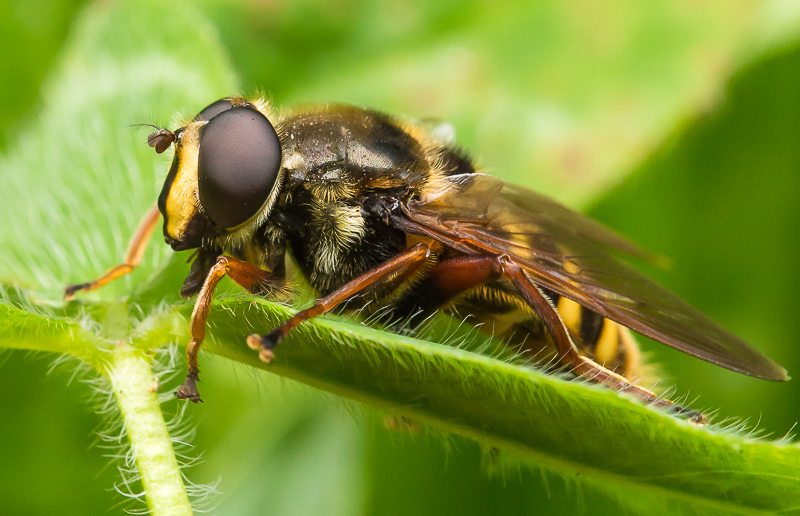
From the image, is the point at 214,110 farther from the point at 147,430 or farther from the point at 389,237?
the point at 147,430

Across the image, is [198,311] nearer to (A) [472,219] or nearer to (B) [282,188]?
(B) [282,188]

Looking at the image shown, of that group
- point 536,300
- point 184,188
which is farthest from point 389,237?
point 184,188

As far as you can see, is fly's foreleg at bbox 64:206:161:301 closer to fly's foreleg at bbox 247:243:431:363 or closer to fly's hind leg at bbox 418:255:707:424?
fly's foreleg at bbox 247:243:431:363

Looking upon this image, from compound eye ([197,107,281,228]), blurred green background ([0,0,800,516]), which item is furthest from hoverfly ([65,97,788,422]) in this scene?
blurred green background ([0,0,800,516])

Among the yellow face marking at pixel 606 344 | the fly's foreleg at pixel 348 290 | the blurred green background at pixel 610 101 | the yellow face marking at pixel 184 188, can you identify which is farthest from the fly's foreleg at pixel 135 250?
the yellow face marking at pixel 606 344

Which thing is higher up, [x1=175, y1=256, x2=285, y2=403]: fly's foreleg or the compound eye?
the compound eye

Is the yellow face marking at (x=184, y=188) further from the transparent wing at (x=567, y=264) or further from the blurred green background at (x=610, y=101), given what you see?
the blurred green background at (x=610, y=101)

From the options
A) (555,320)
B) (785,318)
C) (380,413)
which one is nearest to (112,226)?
(380,413)
